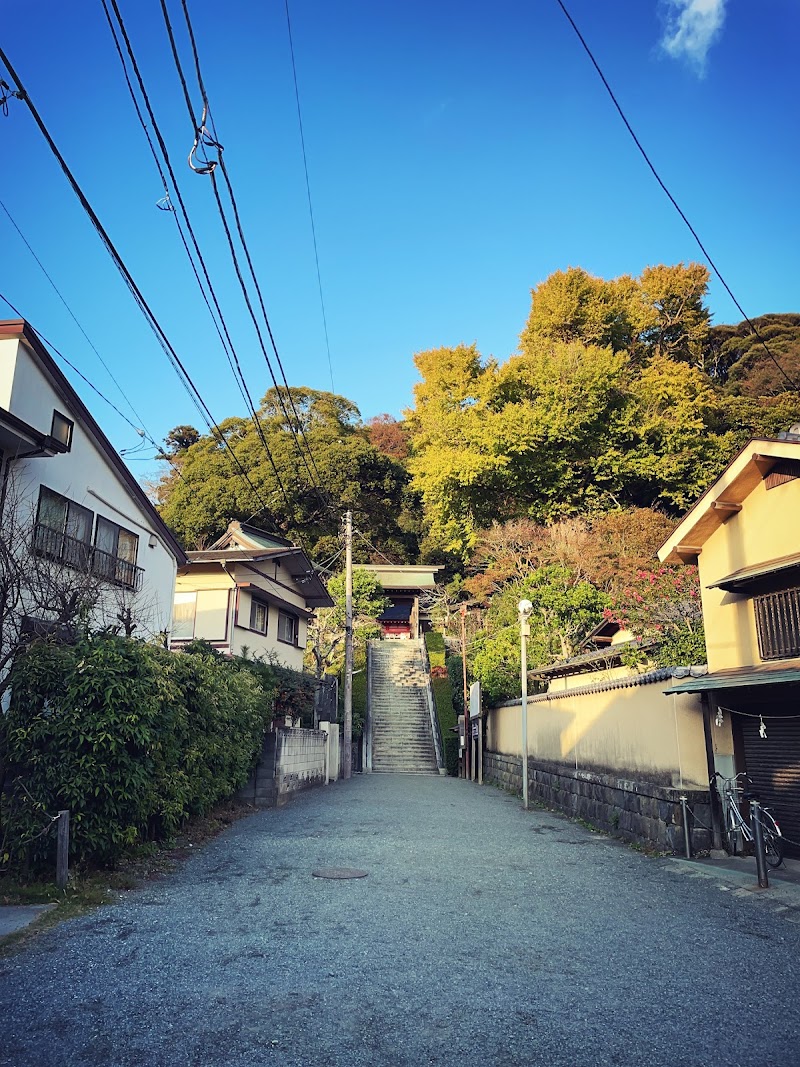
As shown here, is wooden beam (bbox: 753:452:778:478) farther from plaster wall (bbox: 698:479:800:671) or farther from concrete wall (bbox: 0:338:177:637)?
concrete wall (bbox: 0:338:177:637)

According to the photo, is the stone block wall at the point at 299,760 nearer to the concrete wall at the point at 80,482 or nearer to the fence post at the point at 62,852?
the concrete wall at the point at 80,482

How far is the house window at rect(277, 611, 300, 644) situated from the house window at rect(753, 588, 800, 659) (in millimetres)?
16621

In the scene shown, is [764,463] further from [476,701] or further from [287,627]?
[287,627]

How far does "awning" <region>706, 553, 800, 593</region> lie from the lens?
879 centimetres

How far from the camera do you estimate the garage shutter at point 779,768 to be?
8.85 meters

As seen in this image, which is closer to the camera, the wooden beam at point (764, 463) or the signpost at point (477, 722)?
the wooden beam at point (764, 463)

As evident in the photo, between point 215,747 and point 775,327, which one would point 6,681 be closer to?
point 215,747

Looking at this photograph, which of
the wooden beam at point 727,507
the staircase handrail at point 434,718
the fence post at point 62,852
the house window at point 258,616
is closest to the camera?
the fence post at point 62,852

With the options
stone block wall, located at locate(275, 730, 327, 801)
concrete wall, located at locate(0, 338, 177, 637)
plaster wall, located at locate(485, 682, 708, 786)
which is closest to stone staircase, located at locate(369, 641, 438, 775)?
stone block wall, located at locate(275, 730, 327, 801)

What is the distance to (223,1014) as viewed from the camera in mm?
3758

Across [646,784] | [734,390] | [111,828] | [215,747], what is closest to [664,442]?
[734,390]

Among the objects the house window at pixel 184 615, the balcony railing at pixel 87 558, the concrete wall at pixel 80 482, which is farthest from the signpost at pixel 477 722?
the balcony railing at pixel 87 558

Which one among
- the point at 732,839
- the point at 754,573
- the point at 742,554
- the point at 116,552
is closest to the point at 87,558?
the point at 116,552

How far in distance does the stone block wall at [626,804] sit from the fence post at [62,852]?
726cm
